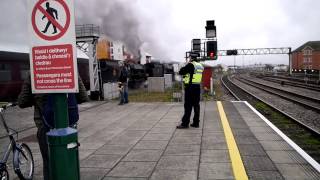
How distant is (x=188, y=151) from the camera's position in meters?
6.98

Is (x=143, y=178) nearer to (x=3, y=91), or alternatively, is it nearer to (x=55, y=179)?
(x=55, y=179)

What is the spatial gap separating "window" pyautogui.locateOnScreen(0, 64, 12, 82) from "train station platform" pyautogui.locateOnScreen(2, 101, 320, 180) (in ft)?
25.4

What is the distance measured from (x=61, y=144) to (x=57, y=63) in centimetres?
72

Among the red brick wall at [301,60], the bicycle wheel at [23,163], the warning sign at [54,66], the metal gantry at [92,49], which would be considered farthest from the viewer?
the red brick wall at [301,60]

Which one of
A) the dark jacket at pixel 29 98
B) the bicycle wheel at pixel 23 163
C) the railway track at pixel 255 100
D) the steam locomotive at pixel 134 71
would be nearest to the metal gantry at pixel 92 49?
the steam locomotive at pixel 134 71

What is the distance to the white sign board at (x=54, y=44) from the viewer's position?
3.39 m

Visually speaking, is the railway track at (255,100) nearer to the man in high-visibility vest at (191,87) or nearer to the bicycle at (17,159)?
the man in high-visibility vest at (191,87)

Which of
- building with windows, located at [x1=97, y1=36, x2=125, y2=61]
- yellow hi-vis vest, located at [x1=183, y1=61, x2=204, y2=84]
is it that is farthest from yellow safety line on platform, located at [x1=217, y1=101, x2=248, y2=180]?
building with windows, located at [x1=97, y1=36, x2=125, y2=61]

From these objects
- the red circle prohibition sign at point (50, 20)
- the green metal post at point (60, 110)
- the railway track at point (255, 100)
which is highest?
the red circle prohibition sign at point (50, 20)

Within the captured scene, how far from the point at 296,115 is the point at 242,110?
3496 millimetres

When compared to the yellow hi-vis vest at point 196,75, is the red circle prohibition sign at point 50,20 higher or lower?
higher

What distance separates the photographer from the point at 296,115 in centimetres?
1545

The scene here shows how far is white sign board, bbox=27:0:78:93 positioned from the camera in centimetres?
339

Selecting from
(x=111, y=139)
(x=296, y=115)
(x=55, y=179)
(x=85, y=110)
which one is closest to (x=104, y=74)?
(x=85, y=110)
